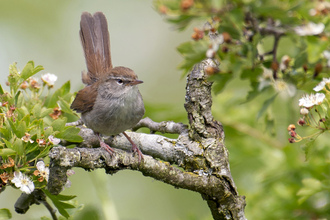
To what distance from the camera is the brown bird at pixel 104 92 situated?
338cm

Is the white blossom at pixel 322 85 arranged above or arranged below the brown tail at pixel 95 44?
below

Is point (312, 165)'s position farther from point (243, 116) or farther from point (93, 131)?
point (93, 131)

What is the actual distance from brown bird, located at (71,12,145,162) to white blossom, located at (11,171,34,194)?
0.90 meters

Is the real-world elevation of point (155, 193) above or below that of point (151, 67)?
below

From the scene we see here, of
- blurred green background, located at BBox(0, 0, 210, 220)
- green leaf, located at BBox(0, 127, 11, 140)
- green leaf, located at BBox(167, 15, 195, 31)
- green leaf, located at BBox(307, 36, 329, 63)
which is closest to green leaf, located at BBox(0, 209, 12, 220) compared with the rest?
green leaf, located at BBox(0, 127, 11, 140)

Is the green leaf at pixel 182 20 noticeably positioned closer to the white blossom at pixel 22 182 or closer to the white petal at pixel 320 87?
the white petal at pixel 320 87

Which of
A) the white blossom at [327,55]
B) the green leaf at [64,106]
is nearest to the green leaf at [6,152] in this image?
the green leaf at [64,106]

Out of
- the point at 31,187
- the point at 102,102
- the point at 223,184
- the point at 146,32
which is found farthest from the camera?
the point at 146,32

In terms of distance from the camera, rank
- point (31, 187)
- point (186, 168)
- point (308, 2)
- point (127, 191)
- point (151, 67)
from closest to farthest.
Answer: point (308, 2)
point (31, 187)
point (186, 168)
point (127, 191)
point (151, 67)

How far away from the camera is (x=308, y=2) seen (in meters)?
1.44

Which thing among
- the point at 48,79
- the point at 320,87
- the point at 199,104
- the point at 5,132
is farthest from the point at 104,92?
the point at 320,87

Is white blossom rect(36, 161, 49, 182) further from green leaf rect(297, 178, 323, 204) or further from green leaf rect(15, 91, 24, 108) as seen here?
green leaf rect(297, 178, 323, 204)

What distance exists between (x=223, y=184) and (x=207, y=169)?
0.17 meters

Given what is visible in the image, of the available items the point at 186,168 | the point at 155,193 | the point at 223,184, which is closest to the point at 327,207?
the point at 223,184
